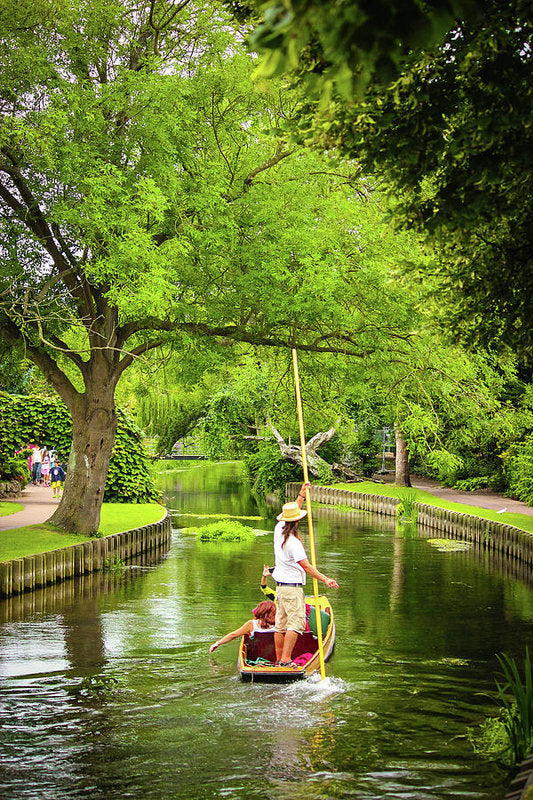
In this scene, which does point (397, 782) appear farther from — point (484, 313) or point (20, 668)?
point (20, 668)

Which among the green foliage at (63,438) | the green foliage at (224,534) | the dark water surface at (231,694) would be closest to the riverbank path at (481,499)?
the green foliage at (224,534)

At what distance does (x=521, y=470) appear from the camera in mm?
37344

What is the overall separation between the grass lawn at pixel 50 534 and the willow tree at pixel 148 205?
903 mm

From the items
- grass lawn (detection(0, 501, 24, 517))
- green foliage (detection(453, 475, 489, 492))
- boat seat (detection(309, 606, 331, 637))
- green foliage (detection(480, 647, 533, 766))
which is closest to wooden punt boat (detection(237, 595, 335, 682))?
boat seat (detection(309, 606, 331, 637))

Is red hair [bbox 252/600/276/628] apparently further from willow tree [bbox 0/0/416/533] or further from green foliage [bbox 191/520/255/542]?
green foliage [bbox 191/520/255/542]

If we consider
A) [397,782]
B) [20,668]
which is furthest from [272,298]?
[397,782]

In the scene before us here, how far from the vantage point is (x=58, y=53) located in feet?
70.7

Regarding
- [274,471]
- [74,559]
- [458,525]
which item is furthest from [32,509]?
[274,471]

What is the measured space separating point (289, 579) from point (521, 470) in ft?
87.7

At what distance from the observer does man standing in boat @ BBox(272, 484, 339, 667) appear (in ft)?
40.3

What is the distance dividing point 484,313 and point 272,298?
11398mm

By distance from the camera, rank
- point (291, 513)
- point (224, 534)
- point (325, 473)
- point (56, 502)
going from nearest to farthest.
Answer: point (291, 513) → point (224, 534) → point (56, 502) → point (325, 473)

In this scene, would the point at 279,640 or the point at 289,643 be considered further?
the point at 279,640

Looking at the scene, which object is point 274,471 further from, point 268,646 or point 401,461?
point 268,646
